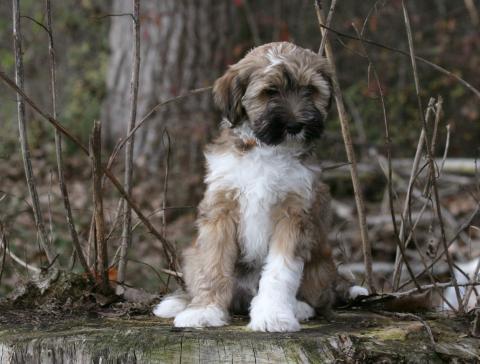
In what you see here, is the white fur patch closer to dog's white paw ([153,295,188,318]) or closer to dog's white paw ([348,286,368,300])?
dog's white paw ([153,295,188,318])

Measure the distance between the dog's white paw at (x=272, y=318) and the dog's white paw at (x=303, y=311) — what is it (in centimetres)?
28

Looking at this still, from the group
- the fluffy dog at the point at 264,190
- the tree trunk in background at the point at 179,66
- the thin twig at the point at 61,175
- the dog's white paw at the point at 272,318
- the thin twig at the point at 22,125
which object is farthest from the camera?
the tree trunk in background at the point at 179,66

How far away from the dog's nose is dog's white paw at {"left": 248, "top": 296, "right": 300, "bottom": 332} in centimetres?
100

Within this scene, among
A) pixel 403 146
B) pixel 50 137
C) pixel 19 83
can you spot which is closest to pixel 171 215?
pixel 50 137

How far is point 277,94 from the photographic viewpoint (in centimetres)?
454

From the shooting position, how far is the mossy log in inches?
149

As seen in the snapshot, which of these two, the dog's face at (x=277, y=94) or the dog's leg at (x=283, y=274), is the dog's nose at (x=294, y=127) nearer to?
the dog's face at (x=277, y=94)

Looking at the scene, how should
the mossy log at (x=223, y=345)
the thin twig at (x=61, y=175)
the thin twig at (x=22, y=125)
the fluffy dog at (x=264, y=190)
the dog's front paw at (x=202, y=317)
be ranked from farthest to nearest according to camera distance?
the thin twig at (x=61, y=175), the thin twig at (x=22, y=125), the fluffy dog at (x=264, y=190), the dog's front paw at (x=202, y=317), the mossy log at (x=223, y=345)

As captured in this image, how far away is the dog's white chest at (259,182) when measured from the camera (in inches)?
184

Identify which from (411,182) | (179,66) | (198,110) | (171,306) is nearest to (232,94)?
(411,182)

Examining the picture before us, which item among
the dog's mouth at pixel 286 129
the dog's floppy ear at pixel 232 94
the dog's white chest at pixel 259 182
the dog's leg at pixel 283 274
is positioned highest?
the dog's floppy ear at pixel 232 94

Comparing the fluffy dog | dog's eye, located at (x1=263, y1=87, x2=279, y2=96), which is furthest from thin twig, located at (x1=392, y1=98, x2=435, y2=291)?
dog's eye, located at (x1=263, y1=87, x2=279, y2=96)

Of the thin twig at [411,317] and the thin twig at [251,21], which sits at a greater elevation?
the thin twig at [251,21]

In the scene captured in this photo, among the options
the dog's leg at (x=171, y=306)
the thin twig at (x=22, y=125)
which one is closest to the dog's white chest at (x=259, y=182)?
the dog's leg at (x=171, y=306)
